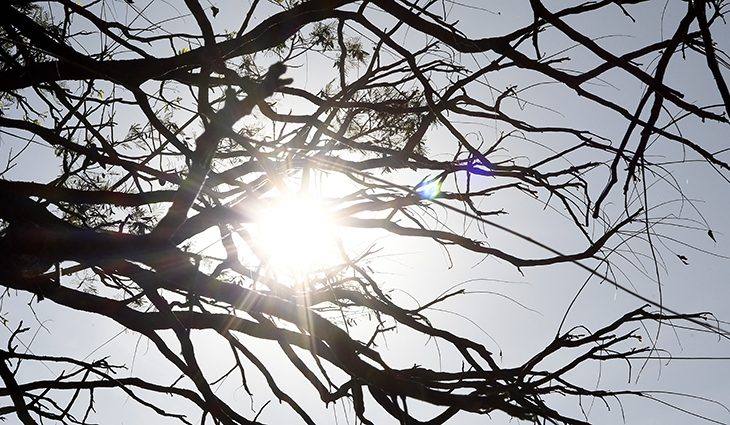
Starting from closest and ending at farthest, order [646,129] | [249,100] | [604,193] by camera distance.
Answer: [249,100] → [646,129] → [604,193]

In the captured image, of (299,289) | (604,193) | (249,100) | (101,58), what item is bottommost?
(249,100)

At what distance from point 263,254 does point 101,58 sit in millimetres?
765

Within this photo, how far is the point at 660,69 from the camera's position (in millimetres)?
940

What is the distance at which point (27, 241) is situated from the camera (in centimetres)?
110

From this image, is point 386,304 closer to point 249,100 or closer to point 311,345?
point 311,345

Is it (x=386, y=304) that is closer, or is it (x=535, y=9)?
(x=535, y=9)

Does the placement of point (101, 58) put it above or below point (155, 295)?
above

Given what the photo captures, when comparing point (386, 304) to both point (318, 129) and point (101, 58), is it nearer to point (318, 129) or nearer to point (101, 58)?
point (318, 129)

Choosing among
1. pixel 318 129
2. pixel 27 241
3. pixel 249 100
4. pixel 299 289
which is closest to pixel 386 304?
pixel 299 289

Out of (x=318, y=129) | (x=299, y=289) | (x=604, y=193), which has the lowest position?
(x=604, y=193)

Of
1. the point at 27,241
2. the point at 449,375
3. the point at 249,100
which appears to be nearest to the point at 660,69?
the point at 249,100

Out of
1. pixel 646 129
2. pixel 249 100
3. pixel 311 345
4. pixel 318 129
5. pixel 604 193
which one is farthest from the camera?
pixel 318 129

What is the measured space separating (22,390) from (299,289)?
89cm

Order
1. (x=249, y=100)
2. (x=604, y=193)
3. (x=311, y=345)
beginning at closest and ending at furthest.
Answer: (x=249, y=100) < (x=604, y=193) < (x=311, y=345)
